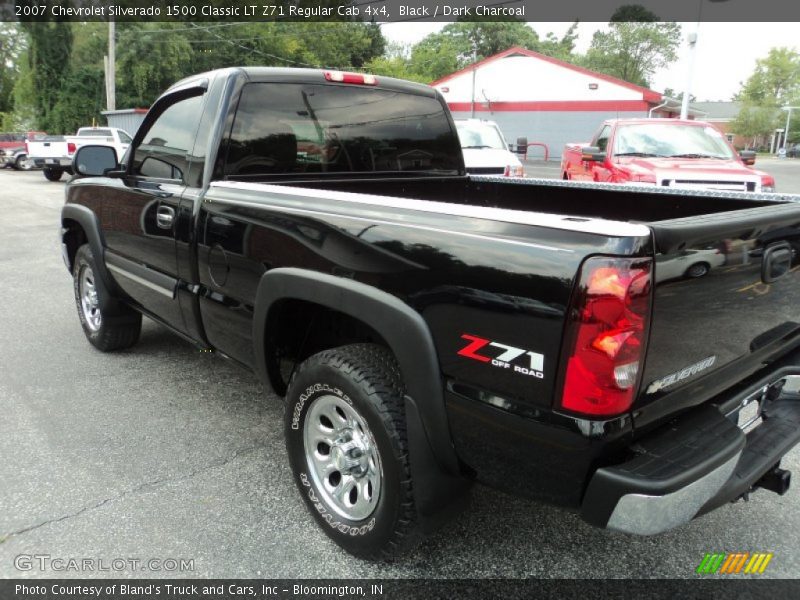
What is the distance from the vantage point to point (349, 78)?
139 inches

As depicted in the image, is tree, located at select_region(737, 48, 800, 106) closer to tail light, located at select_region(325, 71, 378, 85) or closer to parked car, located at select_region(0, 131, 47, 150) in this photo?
parked car, located at select_region(0, 131, 47, 150)

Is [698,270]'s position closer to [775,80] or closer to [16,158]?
[16,158]

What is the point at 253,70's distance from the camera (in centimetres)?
315

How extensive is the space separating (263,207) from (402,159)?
1.35 metres

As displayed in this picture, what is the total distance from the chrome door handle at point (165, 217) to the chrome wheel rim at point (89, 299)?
1484mm

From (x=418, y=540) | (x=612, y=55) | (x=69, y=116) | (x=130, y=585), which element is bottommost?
(x=130, y=585)

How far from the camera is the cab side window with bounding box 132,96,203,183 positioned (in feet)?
10.8

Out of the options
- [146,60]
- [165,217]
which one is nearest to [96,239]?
[165,217]

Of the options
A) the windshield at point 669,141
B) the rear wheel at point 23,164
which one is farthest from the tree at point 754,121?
the windshield at point 669,141


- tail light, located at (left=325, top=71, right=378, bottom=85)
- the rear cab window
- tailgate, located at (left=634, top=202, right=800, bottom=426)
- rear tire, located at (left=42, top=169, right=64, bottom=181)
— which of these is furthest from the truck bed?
rear tire, located at (left=42, top=169, right=64, bottom=181)

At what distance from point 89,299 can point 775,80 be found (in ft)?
305

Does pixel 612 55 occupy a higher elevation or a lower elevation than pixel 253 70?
higher

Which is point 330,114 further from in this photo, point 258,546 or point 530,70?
point 530,70

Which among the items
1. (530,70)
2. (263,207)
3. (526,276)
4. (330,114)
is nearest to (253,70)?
(330,114)
